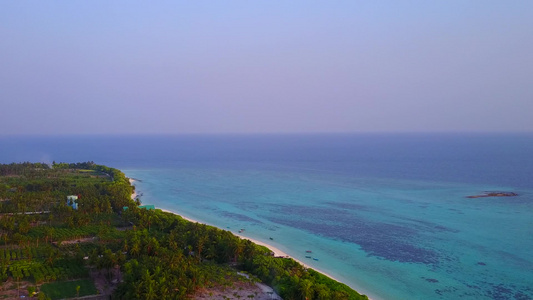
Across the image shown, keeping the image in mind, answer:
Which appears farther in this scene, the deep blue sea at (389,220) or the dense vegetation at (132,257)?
the deep blue sea at (389,220)

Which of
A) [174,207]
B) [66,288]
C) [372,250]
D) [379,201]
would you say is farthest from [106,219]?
[379,201]

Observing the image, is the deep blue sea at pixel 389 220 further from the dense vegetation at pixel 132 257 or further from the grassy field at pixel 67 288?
the grassy field at pixel 67 288

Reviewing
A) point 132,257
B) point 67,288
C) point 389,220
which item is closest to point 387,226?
point 389,220

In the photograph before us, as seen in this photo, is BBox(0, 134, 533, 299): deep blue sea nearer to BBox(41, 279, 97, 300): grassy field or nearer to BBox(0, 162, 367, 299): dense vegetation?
BBox(0, 162, 367, 299): dense vegetation

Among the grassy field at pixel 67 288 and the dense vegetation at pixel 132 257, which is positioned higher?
the dense vegetation at pixel 132 257

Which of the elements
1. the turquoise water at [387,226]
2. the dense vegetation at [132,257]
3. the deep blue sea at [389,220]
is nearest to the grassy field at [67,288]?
the dense vegetation at [132,257]

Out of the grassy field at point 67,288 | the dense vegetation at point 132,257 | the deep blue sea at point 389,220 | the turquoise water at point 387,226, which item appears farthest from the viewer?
the deep blue sea at point 389,220

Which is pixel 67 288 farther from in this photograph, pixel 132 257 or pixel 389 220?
pixel 389 220

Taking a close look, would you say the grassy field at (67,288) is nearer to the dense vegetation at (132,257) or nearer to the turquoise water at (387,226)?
the dense vegetation at (132,257)

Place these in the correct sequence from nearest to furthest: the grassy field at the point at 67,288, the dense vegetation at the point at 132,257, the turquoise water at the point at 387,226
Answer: the dense vegetation at the point at 132,257 < the grassy field at the point at 67,288 < the turquoise water at the point at 387,226
